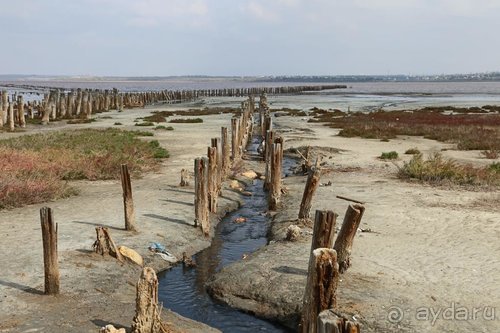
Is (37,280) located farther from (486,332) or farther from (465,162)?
(465,162)

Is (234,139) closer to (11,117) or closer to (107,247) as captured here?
(107,247)

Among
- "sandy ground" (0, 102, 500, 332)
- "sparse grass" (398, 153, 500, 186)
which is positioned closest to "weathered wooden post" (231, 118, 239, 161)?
"sandy ground" (0, 102, 500, 332)

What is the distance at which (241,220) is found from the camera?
1438 centimetres

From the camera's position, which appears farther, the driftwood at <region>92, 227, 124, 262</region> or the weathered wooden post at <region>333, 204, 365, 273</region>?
the driftwood at <region>92, 227, 124, 262</region>

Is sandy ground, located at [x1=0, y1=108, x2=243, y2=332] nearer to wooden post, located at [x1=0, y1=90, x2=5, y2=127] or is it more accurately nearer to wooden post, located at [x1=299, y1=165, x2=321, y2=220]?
wooden post, located at [x1=299, y1=165, x2=321, y2=220]

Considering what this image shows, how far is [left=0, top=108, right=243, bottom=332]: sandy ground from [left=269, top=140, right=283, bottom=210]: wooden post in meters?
1.36

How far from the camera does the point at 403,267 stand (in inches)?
388

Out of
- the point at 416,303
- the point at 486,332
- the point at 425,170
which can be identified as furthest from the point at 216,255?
the point at 425,170

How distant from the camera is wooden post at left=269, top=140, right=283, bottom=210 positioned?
1520 centimetres

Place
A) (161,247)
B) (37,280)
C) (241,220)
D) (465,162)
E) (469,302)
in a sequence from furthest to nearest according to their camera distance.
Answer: (465,162) < (241,220) < (161,247) < (37,280) < (469,302)

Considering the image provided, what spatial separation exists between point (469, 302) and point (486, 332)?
→ 0.97 m

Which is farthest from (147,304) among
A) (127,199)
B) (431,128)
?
(431,128)

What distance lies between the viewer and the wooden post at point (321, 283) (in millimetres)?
5898

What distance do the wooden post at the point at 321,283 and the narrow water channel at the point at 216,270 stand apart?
220 centimetres
